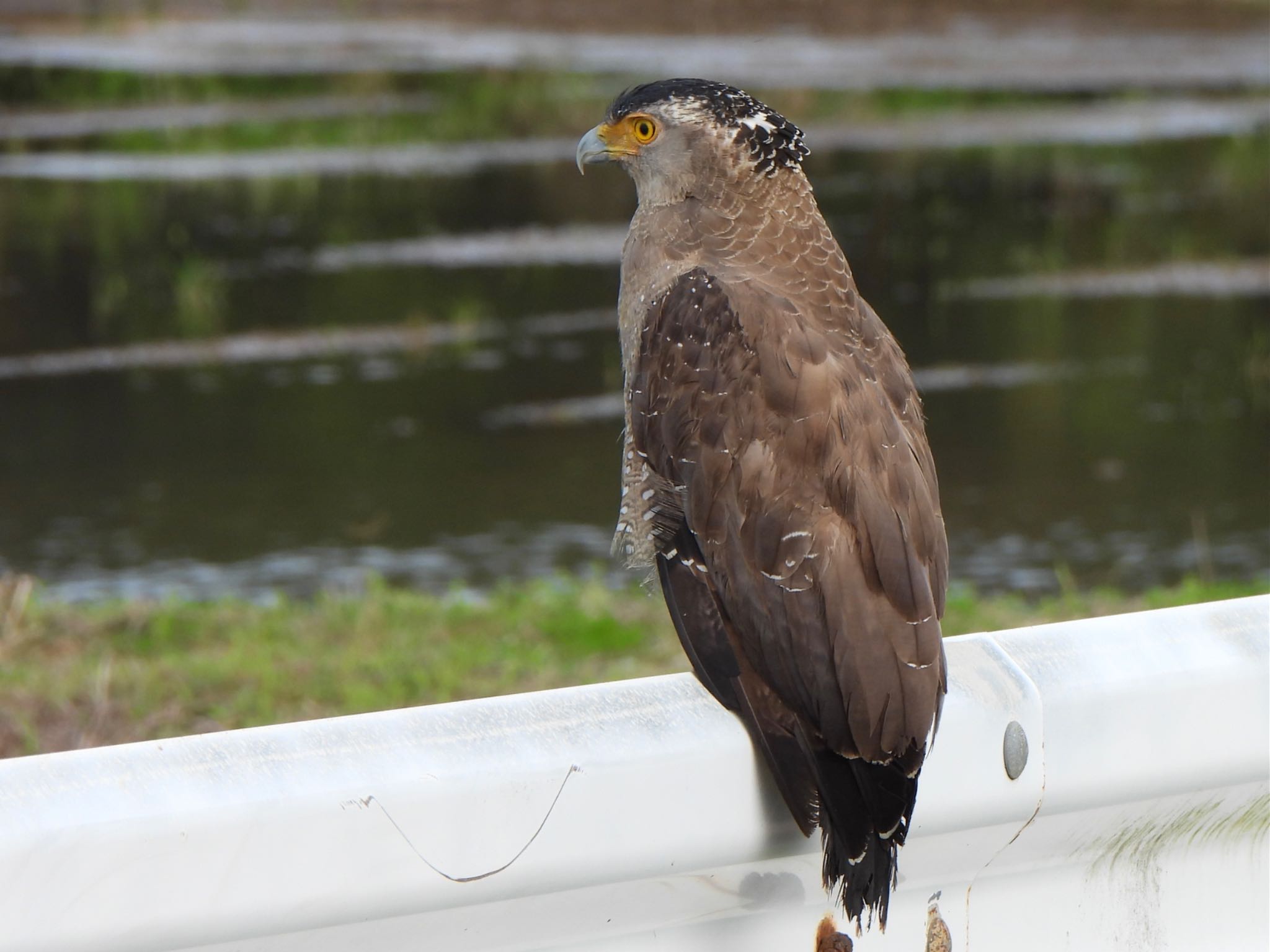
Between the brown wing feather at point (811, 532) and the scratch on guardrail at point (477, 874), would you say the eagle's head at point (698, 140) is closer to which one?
the brown wing feather at point (811, 532)

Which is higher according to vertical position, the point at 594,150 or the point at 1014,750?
the point at 594,150

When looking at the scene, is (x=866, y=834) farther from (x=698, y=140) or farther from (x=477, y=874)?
(x=698, y=140)

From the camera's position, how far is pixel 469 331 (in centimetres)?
1254

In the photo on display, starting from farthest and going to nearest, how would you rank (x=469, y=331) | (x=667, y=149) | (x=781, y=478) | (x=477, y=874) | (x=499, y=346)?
1. (x=469, y=331)
2. (x=499, y=346)
3. (x=667, y=149)
4. (x=781, y=478)
5. (x=477, y=874)

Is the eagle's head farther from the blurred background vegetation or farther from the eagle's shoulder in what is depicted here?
the blurred background vegetation

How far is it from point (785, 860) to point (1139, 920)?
1.72 feet

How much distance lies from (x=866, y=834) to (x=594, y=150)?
1858 mm

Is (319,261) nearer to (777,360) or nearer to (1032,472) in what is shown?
(1032,472)

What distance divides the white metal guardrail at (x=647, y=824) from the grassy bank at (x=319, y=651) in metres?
3.17

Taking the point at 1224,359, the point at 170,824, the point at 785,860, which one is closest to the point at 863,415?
the point at 785,860

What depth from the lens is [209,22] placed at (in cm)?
2486

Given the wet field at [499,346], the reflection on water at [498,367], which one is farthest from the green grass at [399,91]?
the reflection on water at [498,367]

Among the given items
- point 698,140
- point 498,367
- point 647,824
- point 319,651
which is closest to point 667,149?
point 698,140

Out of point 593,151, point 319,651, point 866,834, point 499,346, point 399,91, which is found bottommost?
point 499,346
